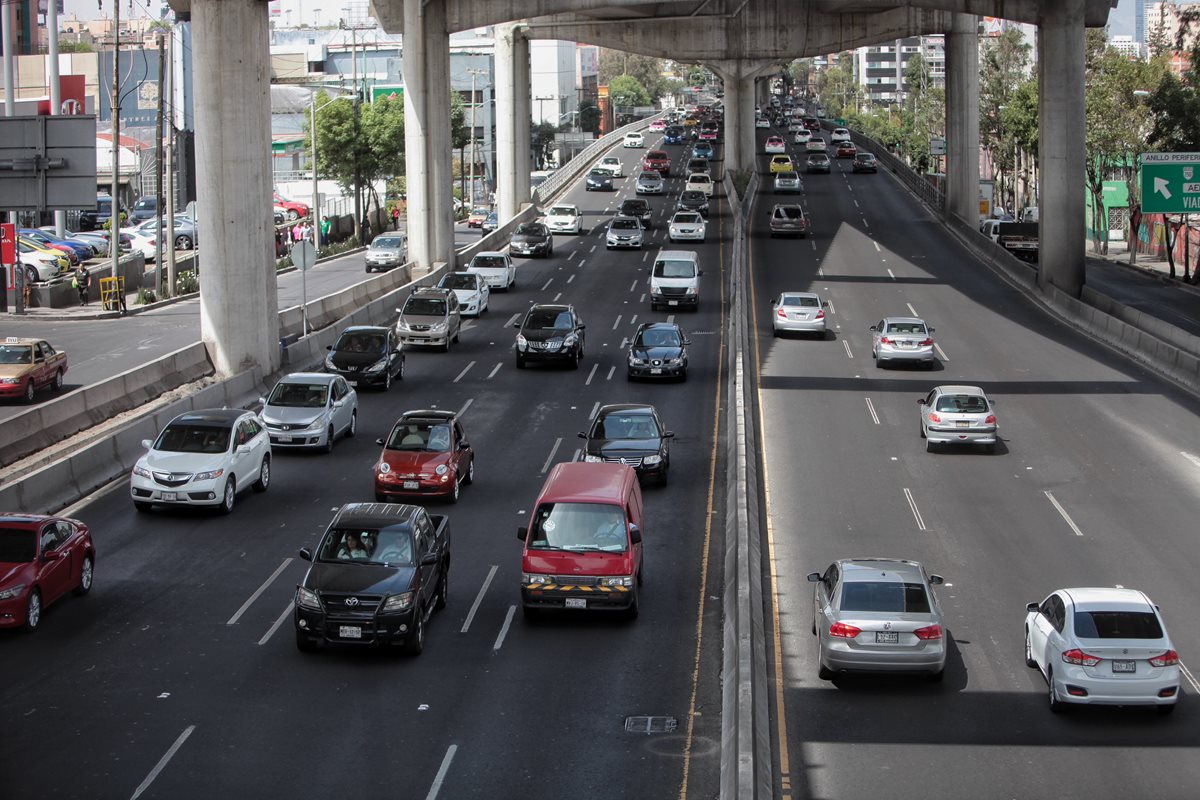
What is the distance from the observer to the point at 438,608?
71.8 ft

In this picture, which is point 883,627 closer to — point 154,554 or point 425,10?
point 154,554

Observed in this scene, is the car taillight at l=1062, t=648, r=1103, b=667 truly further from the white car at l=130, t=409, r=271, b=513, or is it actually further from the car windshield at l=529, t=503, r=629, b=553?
the white car at l=130, t=409, r=271, b=513

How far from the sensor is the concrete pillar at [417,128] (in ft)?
205

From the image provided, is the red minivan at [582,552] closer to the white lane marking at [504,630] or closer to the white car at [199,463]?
the white lane marking at [504,630]

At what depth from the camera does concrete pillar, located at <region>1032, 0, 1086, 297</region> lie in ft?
184

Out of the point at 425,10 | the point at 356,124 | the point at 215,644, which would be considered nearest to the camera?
the point at 215,644

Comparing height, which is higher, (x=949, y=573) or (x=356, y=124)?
(x=356, y=124)

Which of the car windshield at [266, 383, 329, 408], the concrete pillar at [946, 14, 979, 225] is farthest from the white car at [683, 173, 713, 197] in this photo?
the car windshield at [266, 383, 329, 408]

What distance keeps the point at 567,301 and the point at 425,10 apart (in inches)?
619

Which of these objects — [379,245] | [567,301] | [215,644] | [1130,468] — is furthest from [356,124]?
[215,644]

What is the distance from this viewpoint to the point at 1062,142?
5650 centimetres

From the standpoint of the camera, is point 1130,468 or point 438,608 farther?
point 1130,468

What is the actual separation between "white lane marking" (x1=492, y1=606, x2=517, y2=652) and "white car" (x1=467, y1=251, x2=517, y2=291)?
36.6 meters

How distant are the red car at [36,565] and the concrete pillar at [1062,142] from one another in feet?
142
